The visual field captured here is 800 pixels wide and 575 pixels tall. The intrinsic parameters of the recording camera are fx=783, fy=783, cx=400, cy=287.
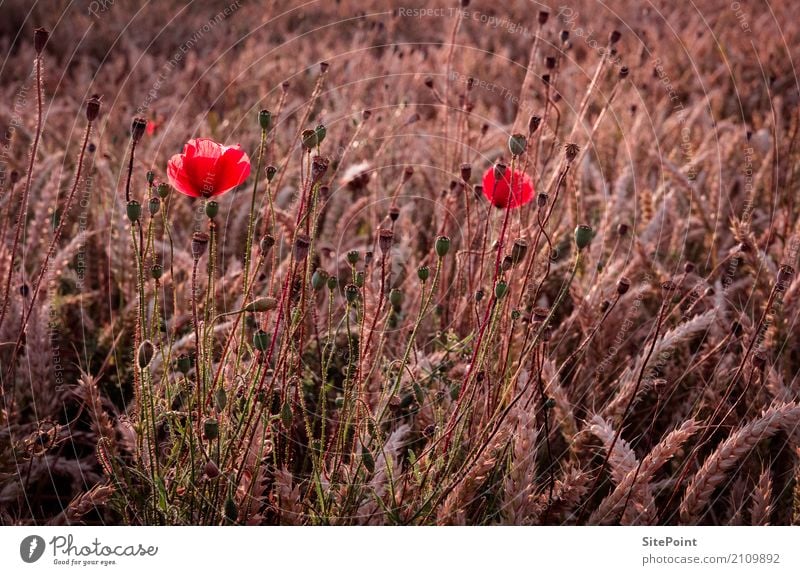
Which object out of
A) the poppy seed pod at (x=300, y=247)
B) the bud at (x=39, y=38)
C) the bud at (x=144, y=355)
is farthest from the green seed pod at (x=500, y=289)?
the bud at (x=39, y=38)

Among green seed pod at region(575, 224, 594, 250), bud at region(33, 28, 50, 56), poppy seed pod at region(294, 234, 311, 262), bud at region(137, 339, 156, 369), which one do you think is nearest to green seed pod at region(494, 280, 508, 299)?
green seed pod at region(575, 224, 594, 250)

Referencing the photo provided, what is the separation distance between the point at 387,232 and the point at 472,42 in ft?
9.02

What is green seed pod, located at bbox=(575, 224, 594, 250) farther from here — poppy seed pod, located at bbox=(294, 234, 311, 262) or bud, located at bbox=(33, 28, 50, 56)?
bud, located at bbox=(33, 28, 50, 56)

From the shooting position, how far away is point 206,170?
803 mm

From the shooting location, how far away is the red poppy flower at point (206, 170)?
80cm

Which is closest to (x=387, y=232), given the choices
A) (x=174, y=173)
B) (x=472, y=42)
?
(x=174, y=173)

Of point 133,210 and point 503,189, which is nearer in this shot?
point 133,210

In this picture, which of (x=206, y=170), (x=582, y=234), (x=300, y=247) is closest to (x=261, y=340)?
(x=300, y=247)
